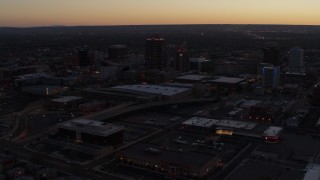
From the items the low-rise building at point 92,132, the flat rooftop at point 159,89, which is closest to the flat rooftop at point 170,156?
the low-rise building at point 92,132

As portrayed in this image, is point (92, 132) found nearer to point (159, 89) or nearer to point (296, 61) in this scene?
point (159, 89)

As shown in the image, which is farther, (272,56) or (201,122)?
(272,56)

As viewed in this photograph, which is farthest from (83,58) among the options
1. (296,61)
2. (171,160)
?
(171,160)

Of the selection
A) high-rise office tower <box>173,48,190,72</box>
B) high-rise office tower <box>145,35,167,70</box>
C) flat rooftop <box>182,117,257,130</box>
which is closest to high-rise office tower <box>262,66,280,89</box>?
flat rooftop <box>182,117,257,130</box>

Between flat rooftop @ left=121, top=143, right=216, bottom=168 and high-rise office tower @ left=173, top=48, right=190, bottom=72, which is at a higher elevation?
high-rise office tower @ left=173, top=48, right=190, bottom=72

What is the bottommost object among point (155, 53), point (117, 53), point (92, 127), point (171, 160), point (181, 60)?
point (171, 160)

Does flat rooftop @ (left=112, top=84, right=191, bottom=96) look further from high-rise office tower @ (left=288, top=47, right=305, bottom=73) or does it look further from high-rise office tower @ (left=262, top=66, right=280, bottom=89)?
high-rise office tower @ (left=288, top=47, right=305, bottom=73)
